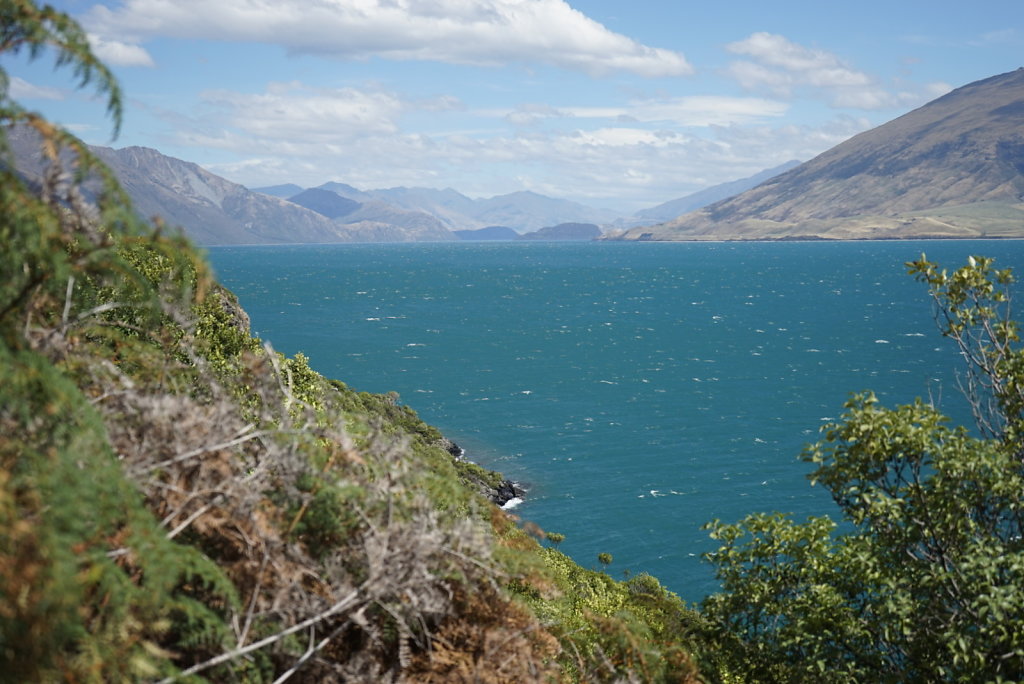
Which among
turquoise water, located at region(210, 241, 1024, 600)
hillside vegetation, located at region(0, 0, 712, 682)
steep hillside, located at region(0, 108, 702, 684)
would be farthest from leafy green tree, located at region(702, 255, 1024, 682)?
steep hillside, located at region(0, 108, 702, 684)

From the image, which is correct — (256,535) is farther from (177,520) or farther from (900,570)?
(900,570)

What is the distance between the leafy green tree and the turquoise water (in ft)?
6.21

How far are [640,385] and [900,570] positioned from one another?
8130cm

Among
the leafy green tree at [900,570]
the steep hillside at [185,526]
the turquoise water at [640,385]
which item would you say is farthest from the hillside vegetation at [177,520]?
the turquoise water at [640,385]

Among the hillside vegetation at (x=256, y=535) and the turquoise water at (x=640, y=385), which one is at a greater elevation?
the hillside vegetation at (x=256, y=535)

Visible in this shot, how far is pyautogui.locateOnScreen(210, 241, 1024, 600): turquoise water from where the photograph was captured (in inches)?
2239

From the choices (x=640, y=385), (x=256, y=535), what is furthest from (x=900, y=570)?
(x=640, y=385)

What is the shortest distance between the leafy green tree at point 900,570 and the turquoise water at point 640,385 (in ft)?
6.21

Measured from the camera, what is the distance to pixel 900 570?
13023 millimetres

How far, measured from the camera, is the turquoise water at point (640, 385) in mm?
56875

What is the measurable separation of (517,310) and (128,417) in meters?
154

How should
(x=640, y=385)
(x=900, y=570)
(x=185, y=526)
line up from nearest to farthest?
(x=185, y=526), (x=900, y=570), (x=640, y=385)

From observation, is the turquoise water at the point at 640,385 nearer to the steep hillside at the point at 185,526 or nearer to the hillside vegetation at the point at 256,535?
the hillside vegetation at the point at 256,535

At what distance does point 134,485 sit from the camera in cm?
601
